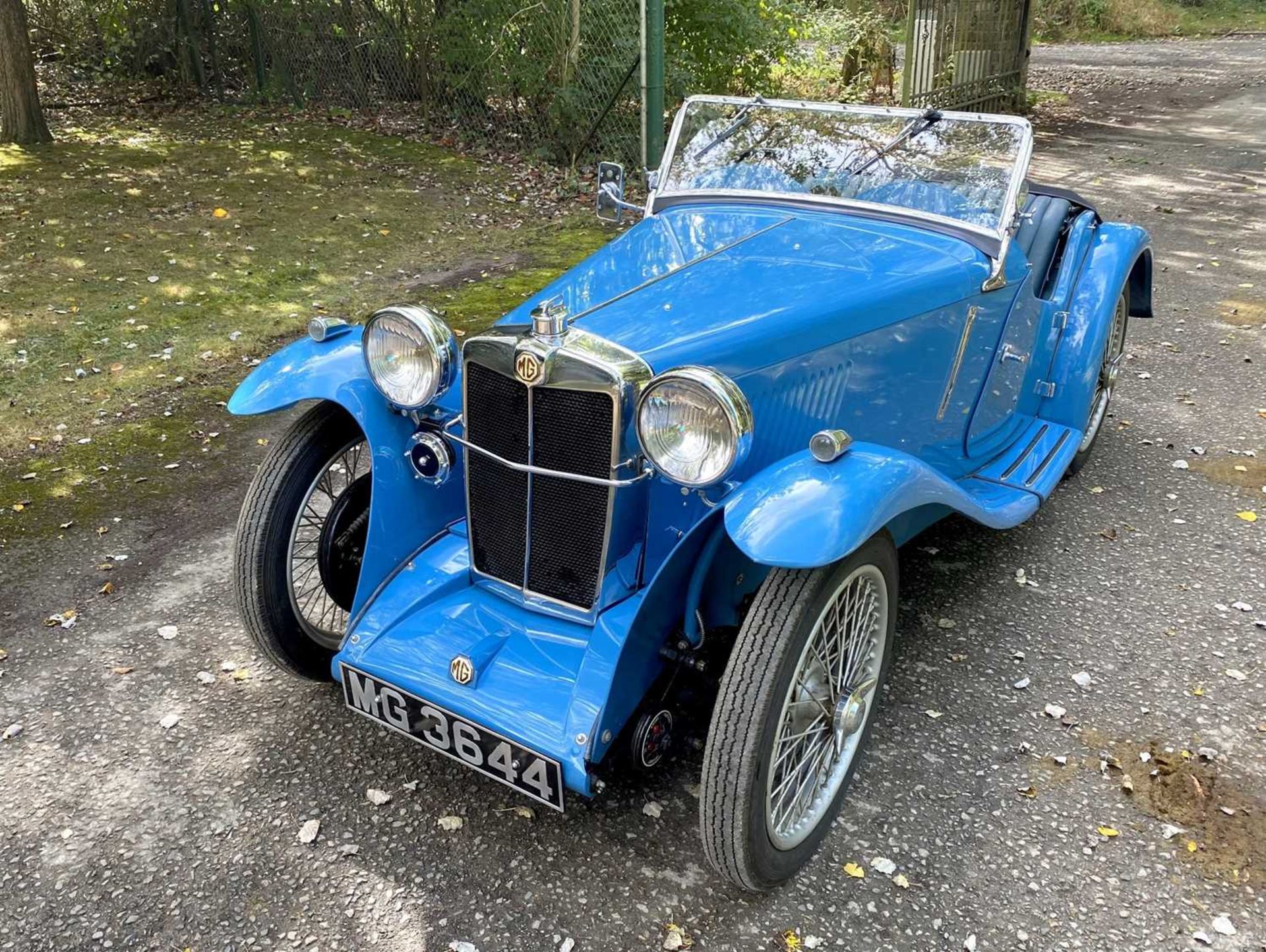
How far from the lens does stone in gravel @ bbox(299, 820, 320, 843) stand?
2.70 metres

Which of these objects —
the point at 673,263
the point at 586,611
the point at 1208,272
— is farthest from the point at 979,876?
the point at 1208,272

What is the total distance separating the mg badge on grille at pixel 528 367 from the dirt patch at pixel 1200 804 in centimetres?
201

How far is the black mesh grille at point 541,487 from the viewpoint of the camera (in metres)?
2.53

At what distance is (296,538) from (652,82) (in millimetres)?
6337

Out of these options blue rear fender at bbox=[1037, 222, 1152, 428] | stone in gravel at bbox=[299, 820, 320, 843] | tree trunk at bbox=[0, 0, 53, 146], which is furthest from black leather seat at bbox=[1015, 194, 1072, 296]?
tree trunk at bbox=[0, 0, 53, 146]

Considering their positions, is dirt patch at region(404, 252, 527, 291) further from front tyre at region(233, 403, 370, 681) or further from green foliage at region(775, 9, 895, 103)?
green foliage at region(775, 9, 895, 103)

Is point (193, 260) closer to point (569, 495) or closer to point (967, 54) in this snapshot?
point (569, 495)

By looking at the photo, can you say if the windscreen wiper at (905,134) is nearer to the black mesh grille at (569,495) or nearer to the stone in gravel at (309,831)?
the black mesh grille at (569,495)

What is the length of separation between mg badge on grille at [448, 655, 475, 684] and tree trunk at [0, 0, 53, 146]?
931 centimetres

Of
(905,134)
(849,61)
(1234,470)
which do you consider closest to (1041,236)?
(905,134)

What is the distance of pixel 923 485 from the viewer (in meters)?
2.52

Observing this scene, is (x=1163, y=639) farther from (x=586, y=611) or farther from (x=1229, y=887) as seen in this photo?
(x=586, y=611)

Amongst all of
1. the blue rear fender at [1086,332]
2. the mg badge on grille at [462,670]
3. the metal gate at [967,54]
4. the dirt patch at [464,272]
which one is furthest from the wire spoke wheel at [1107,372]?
the metal gate at [967,54]

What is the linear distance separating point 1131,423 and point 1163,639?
6.31 feet
